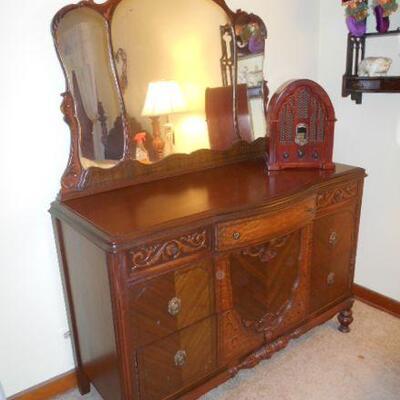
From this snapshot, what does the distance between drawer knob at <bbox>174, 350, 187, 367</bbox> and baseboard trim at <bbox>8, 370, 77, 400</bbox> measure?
66 centimetres

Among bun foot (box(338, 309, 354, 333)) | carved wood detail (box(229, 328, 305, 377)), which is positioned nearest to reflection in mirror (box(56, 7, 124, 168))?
carved wood detail (box(229, 328, 305, 377))

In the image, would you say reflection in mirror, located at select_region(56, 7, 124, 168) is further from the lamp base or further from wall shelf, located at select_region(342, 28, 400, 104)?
wall shelf, located at select_region(342, 28, 400, 104)

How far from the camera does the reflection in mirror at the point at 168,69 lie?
158cm

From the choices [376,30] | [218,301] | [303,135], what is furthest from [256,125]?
[218,301]

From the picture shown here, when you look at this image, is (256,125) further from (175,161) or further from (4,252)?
(4,252)

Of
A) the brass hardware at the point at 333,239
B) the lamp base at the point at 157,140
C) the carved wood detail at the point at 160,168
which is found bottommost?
the brass hardware at the point at 333,239

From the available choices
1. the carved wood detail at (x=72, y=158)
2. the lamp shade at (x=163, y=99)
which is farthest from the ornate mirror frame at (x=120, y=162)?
the lamp shade at (x=163, y=99)

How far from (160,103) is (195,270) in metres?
0.74

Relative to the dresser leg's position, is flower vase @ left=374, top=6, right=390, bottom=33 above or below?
above

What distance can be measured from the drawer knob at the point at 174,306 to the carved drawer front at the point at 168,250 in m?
0.15

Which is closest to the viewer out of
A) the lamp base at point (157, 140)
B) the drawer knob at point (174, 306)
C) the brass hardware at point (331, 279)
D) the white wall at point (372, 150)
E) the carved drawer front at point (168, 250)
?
the carved drawer front at point (168, 250)

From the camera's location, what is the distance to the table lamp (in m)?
1.65

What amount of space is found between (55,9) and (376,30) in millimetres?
1468

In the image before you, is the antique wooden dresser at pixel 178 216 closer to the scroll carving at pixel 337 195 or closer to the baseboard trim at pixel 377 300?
the scroll carving at pixel 337 195
